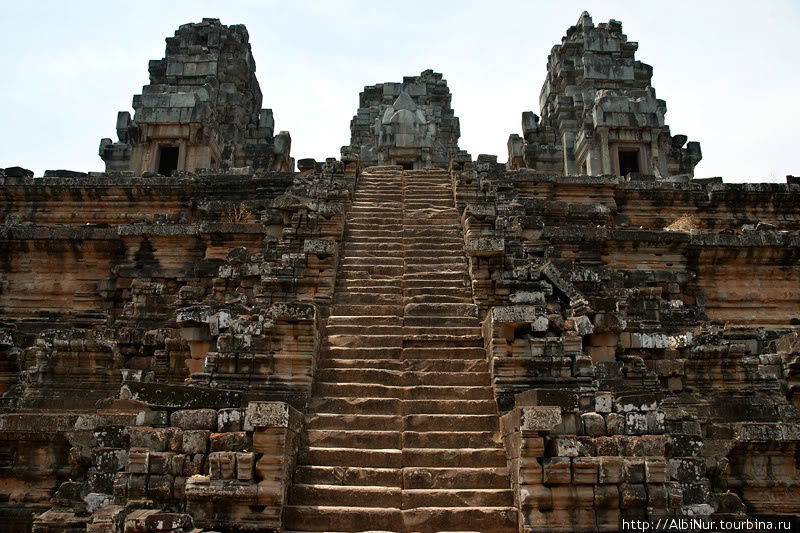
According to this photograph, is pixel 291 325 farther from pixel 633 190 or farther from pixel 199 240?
pixel 633 190

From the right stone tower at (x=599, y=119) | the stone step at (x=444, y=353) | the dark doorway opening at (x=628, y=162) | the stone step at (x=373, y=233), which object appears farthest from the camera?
the dark doorway opening at (x=628, y=162)

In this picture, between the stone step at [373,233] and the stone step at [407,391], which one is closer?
the stone step at [407,391]

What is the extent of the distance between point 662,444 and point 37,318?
461 inches

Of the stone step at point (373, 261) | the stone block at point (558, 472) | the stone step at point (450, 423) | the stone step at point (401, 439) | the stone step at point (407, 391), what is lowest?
the stone block at point (558, 472)

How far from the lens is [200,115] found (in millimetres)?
21812

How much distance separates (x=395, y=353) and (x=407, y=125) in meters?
16.1

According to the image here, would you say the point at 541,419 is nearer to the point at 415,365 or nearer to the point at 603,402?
the point at 603,402

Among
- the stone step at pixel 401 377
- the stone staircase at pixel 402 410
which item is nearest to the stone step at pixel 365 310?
the stone staircase at pixel 402 410

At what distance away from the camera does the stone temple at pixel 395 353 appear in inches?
221

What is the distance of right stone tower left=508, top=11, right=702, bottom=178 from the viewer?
69.7 ft

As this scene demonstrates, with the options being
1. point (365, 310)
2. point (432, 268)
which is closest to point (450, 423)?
point (365, 310)

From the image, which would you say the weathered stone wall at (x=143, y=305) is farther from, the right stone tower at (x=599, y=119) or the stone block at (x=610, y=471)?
the right stone tower at (x=599, y=119)

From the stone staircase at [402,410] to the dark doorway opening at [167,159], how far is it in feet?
45.9

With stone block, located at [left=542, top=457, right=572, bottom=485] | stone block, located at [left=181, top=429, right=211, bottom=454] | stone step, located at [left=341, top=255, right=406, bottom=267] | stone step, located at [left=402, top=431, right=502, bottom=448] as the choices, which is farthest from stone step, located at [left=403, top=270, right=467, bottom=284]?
stone block, located at [left=181, top=429, right=211, bottom=454]
